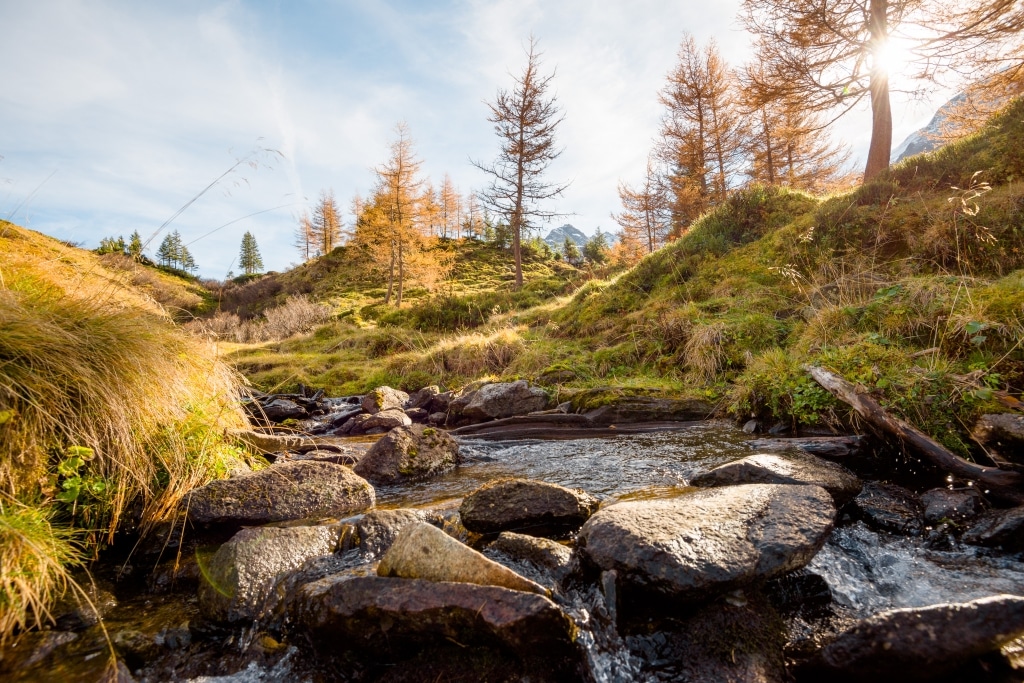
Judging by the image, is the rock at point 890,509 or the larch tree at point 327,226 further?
the larch tree at point 327,226

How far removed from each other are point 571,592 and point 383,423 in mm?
5293

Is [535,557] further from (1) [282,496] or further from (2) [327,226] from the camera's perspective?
(2) [327,226]

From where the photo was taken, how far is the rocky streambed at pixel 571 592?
1.70 m

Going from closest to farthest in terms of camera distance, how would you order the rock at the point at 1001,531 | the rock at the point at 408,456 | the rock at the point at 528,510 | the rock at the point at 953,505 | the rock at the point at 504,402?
the rock at the point at 1001,531 < the rock at the point at 953,505 < the rock at the point at 528,510 < the rock at the point at 408,456 < the rock at the point at 504,402

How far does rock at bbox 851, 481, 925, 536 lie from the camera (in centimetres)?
258

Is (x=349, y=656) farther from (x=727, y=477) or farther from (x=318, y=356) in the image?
(x=318, y=356)

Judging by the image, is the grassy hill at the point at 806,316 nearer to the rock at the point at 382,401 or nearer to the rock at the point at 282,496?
the rock at the point at 282,496

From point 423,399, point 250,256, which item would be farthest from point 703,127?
point 250,256

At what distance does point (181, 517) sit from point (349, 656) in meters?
1.53

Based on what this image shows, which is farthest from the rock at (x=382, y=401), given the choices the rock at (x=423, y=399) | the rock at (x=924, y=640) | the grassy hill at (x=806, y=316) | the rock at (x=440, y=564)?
the rock at (x=924, y=640)

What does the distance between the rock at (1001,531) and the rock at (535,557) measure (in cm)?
214

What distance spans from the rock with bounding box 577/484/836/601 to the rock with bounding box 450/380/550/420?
14.8 ft

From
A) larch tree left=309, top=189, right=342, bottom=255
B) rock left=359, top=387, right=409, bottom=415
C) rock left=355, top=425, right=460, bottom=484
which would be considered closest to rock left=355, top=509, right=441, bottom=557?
rock left=355, top=425, right=460, bottom=484

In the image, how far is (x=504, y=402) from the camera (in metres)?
7.11
